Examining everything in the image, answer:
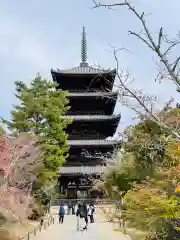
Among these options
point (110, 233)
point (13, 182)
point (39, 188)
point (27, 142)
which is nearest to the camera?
point (110, 233)

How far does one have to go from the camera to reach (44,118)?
2528 cm

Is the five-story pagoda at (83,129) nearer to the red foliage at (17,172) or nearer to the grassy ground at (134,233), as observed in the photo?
the red foliage at (17,172)

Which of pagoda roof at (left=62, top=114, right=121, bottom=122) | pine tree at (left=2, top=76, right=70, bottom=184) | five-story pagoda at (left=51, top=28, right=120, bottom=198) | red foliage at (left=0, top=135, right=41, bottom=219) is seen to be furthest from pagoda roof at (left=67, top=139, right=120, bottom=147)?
red foliage at (left=0, top=135, right=41, bottom=219)

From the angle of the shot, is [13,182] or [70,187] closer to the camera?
[13,182]

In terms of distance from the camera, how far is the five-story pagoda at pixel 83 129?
32.1m

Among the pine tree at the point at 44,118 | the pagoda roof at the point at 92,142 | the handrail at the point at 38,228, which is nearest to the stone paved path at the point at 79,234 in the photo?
the handrail at the point at 38,228

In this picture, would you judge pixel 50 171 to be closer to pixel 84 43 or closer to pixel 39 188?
pixel 39 188

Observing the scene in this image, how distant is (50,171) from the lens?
24.4 m

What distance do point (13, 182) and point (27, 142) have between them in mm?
3128

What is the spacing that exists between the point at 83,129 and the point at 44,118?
29.7 ft

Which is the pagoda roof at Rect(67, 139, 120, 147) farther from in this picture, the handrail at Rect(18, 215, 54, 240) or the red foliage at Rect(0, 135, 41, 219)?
the red foliage at Rect(0, 135, 41, 219)

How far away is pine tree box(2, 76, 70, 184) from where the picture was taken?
24219mm

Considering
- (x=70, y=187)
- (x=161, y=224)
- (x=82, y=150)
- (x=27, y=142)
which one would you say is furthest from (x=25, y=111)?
(x=161, y=224)

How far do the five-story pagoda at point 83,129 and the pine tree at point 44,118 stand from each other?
649 cm
